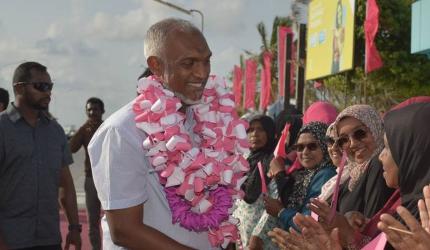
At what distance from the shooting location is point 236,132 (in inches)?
115

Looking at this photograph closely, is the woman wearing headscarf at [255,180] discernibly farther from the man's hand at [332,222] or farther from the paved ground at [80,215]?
the paved ground at [80,215]

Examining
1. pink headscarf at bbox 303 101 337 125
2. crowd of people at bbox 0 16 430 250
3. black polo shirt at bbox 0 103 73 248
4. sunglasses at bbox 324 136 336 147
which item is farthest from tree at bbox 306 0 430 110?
crowd of people at bbox 0 16 430 250

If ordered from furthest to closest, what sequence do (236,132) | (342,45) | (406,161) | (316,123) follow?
1. (342,45)
2. (316,123)
3. (236,132)
4. (406,161)

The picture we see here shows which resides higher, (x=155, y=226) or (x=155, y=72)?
(x=155, y=72)

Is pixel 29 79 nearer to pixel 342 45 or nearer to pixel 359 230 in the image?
pixel 359 230

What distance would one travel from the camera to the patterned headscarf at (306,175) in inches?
174

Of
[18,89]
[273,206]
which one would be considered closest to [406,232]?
[273,206]

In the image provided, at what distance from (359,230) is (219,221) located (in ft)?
2.75

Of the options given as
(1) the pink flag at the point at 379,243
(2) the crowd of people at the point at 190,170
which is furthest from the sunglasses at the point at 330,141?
(1) the pink flag at the point at 379,243

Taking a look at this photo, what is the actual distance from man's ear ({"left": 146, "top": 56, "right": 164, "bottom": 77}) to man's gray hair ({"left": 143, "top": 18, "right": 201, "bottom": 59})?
0.02 meters

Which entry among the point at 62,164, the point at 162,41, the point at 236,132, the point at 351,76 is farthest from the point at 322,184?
the point at 351,76

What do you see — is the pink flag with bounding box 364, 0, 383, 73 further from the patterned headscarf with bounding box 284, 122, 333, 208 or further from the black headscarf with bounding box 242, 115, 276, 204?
the patterned headscarf with bounding box 284, 122, 333, 208

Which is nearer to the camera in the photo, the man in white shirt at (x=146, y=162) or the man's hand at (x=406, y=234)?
the man's hand at (x=406, y=234)

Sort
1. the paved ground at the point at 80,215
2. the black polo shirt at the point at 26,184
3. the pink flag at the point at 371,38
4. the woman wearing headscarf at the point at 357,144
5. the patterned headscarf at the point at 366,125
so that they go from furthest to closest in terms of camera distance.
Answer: the pink flag at the point at 371,38, the paved ground at the point at 80,215, the black polo shirt at the point at 26,184, the patterned headscarf at the point at 366,125, the woman wearing headscarf at the point at 357,144
